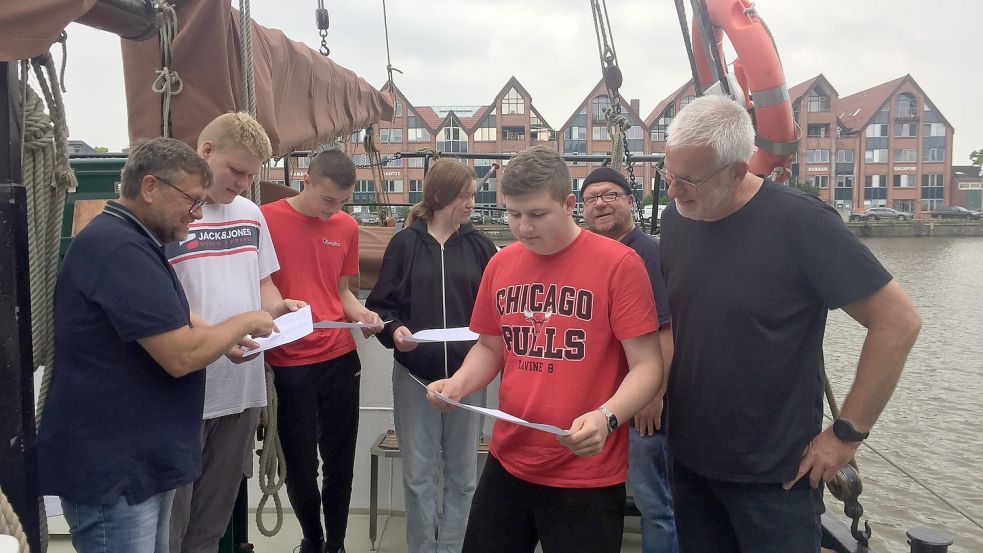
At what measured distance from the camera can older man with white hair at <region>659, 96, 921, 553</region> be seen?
5.66 feet

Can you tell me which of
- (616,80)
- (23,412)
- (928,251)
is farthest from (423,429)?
(928,251)

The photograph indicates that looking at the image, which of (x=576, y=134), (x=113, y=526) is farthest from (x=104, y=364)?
(x=576, y=134)

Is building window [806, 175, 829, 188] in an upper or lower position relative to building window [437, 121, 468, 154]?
lower

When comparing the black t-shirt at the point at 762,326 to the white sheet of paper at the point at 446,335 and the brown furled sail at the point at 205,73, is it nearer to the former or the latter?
the white sheet of paper at the point at 446,335

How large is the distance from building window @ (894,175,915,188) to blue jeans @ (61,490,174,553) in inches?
2528

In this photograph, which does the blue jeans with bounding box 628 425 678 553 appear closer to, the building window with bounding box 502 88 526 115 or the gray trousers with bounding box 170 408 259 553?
the gray trousers with bounding box 170 408 259 553

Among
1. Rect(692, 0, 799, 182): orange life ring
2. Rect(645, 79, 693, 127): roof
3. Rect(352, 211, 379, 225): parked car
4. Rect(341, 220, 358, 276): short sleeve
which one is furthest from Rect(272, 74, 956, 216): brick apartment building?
Rect(341, 220, 358, 276): short sleeve

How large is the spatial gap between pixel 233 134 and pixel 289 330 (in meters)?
0.70

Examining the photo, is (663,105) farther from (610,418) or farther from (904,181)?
(610,418)

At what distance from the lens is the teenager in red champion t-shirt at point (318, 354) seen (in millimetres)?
2895

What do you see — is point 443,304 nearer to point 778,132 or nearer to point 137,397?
point 137,397

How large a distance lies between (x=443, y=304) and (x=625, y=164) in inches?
77.2

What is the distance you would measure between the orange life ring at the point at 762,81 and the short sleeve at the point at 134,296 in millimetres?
3722

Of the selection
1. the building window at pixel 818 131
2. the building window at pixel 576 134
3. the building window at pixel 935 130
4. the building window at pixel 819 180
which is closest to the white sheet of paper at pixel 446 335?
the building window at pixel 576 134
